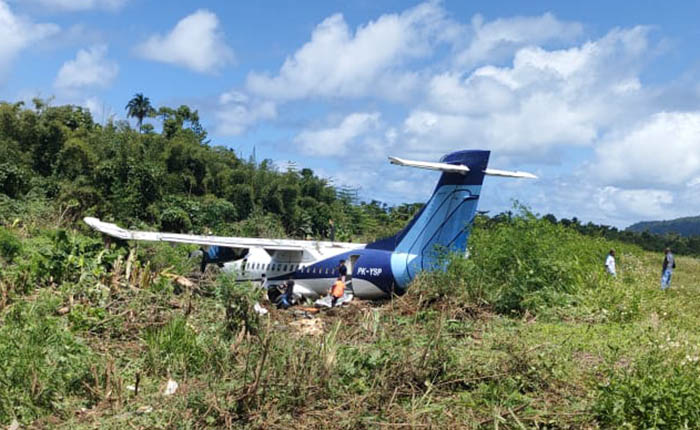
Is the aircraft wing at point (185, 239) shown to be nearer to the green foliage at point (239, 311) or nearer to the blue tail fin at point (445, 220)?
the blue tail fin at point (445, 220)

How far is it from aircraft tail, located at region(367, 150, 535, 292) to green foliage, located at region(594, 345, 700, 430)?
7445 millimetres

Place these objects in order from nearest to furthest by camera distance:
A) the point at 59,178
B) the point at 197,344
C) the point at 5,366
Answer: the point at 5,366, the point at 197,344, the point at 59,178

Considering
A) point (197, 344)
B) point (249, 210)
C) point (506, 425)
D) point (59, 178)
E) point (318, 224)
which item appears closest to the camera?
point (506, 425)

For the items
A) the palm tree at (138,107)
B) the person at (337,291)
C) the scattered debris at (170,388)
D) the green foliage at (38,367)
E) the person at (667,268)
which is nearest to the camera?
the green foliage at (38,367)

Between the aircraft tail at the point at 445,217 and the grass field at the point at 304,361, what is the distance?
2.13 metres

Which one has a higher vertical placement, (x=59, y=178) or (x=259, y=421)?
(x=59, y=178)

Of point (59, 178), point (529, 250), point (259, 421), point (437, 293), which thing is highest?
point (59, 178)

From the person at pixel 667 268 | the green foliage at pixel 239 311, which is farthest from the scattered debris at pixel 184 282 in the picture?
the person at pixel 667 268

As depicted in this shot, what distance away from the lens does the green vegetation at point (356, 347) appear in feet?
20.9

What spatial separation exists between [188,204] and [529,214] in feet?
52.7

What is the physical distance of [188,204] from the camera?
25969 millimetres

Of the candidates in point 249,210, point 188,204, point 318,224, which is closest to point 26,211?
point 188,204

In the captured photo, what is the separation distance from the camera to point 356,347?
8.08 meters

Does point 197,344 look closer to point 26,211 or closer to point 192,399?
point 192,399
